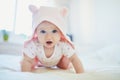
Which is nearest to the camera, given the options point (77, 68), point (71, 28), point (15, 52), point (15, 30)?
point (77, 68)

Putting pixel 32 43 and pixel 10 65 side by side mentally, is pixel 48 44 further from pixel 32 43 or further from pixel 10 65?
pixel 10 65

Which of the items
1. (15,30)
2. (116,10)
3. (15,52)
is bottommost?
(15,52)

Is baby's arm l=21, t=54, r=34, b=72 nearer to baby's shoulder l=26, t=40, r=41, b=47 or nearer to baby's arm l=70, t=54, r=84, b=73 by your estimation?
baby's shoulder l=26, t=40, r=41, b=47

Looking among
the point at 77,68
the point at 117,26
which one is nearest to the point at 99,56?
the point at 117,26

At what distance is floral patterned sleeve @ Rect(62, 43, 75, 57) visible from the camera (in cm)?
92

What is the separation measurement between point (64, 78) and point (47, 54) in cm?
37

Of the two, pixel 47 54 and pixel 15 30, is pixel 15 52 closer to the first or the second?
pixel 15 30

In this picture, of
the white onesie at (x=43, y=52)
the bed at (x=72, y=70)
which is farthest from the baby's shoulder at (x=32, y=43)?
the bed at (x=72, y=70)

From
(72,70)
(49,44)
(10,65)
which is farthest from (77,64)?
(10,65)

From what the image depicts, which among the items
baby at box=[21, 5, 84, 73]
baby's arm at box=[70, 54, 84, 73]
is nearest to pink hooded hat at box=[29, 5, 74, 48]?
baby at box=[21, 5, 84, 73]

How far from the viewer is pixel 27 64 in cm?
88

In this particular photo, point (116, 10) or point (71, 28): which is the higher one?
point (116, 10)

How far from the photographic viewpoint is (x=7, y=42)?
6.75ft

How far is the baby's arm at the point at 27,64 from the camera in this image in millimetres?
865
